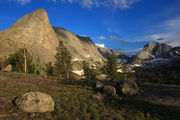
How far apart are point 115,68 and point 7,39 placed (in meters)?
125

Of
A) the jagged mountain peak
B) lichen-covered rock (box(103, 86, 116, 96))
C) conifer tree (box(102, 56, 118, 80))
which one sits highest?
the jagged mountain peak

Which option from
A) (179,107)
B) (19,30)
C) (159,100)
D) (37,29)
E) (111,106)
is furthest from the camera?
(37,29)

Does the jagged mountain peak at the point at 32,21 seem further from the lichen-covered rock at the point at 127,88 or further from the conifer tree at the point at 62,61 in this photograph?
the lichen-covered rock at the point at 127,88

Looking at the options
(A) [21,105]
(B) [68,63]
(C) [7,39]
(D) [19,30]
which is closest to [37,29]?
(D) [19,30]

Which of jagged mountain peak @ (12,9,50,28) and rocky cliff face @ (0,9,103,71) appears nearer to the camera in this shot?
rocky cliff face @ (0,9,103,71)

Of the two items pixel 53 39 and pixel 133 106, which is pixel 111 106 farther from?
pixel 53 39

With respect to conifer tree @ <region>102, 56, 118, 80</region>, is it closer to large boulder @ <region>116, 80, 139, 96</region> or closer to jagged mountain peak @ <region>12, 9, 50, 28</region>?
large boulder @ <region>116, 80, 139, 96</region>

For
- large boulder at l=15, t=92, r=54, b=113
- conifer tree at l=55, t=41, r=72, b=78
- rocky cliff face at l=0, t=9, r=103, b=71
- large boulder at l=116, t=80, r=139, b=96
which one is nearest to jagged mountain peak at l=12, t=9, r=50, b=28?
rocky cliff face at l=0, t=9, r=103, b=71

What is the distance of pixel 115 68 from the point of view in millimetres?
60594

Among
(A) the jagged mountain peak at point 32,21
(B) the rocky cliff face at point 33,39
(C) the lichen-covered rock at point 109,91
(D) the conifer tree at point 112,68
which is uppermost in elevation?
(A) the jagged mountain peak at point 32,21

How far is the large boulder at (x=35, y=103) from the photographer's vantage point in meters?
13.6

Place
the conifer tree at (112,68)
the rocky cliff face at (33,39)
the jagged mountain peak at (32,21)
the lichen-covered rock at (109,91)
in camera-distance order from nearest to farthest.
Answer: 1. the lichen-covered rock at (109,91)
2. the conifer tree at (112,68)
3. the rocky cliff face at (33,39)
4. the jagged mountain peak at (32,21)

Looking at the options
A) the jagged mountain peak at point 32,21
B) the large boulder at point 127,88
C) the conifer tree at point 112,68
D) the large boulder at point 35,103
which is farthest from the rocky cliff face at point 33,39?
the large boulder at point 35,103

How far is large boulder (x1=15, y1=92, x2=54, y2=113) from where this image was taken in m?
13.6
